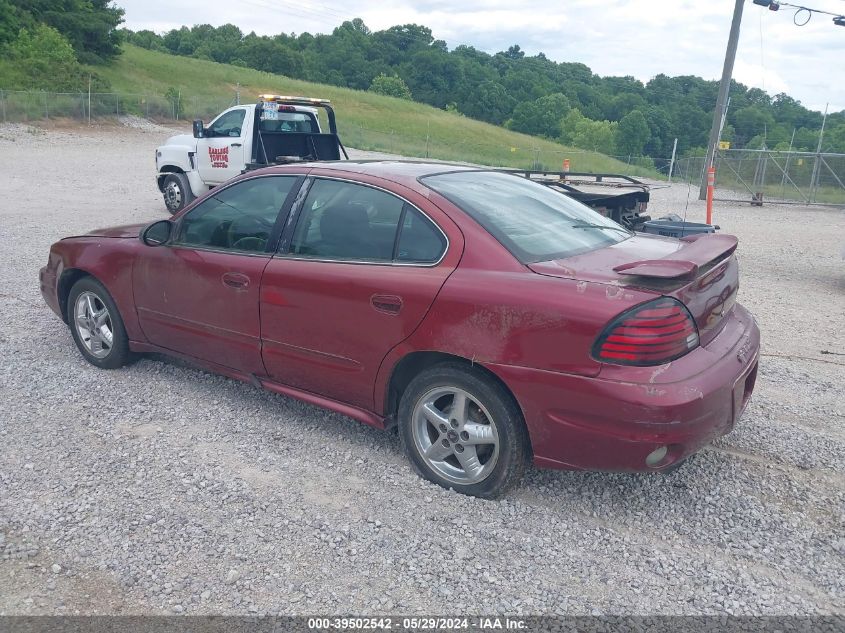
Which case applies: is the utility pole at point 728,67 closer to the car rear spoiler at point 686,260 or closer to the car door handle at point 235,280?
the car rear spoiler at point 686,260

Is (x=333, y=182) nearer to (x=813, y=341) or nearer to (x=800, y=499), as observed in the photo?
(x=800, y=499)

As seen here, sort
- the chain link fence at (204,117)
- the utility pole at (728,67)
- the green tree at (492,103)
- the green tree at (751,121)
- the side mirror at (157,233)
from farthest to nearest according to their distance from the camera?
1. the green tree at (492,103)
2. the green tree at (751,121)
3. the chain link fence at (204,117)
4. the utility pole at (728,67)
5. the side mirror at (157,233)

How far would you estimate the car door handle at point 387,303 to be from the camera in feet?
11.8

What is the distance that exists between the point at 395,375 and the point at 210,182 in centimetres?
1022

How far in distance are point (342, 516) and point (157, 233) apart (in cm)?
238

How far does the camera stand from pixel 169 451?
4.03 meters

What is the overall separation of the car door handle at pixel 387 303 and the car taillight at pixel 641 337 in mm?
1017

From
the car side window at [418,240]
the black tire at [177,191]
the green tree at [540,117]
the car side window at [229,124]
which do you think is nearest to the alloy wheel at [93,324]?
the car side window at [418,240]

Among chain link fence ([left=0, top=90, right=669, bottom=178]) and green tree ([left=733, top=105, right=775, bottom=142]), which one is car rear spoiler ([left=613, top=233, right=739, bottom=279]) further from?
green tree ([left=733, top=105, right=775, bottom=142])

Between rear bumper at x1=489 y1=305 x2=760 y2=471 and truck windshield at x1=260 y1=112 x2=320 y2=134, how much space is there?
32.8 feet

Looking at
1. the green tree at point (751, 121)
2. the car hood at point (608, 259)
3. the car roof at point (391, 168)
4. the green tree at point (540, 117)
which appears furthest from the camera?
the green tree at point (540, 117)

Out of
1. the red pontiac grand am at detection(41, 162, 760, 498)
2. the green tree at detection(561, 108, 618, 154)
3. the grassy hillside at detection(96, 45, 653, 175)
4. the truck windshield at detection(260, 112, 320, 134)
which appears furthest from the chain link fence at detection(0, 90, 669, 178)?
the red pontiac grand am at detection(41, 162, 760, 498)

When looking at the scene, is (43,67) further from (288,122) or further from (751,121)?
(751,121)

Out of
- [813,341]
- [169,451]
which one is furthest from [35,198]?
[813,341]
